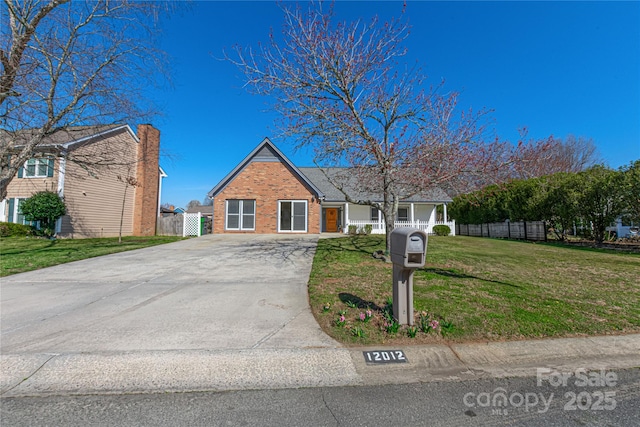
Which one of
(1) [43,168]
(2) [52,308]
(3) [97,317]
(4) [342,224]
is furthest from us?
(4) [342,224]

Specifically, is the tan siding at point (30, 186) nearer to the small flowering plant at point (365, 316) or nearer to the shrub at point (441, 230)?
the small flowering plant at point (365, 316)

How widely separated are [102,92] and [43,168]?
11269 mm

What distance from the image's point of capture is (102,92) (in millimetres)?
10617

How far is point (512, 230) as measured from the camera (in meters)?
21.3

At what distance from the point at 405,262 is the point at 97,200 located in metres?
21.6

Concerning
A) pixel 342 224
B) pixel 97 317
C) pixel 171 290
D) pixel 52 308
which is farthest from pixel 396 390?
pixel 342 224

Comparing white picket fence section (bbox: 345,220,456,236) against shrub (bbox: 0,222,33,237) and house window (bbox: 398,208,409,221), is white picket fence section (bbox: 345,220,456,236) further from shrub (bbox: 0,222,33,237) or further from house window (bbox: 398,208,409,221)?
shrub (bbox: 0,222,33,237)

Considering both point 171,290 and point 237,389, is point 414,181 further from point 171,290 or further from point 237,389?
point 237,389

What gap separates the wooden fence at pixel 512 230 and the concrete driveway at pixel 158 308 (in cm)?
1631

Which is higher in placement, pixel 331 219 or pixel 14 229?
pixel 331 219

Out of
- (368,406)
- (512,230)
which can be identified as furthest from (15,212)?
(512,230)

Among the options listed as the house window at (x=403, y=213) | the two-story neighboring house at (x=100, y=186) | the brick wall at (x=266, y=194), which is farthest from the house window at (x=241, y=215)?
the house window at (x=403, y=213)

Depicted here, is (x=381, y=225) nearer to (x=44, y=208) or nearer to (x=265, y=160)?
(x=265, y=160)

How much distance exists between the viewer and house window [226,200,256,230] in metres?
20.4
